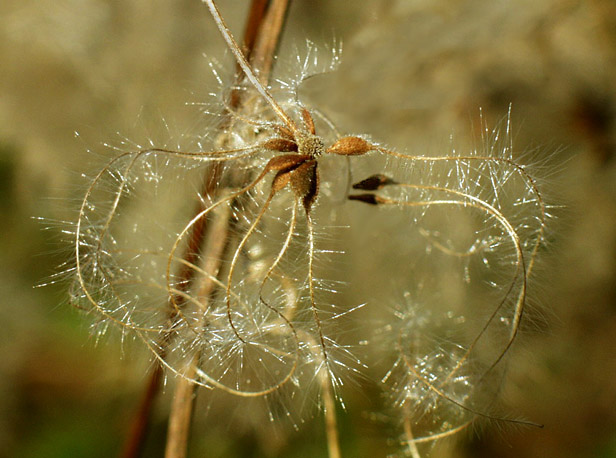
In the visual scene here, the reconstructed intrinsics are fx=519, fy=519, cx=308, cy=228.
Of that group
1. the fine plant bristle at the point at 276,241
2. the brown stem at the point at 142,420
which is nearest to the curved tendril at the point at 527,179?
Answer: the fine plant bristle at the point at 276,241

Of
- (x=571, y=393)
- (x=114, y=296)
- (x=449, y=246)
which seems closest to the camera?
(x=114, y=296)

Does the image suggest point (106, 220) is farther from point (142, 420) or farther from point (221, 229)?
point (142, 420)

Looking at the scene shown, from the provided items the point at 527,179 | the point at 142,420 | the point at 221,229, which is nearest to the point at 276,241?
the point at 221,229

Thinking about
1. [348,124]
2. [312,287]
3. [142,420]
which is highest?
[348,124]

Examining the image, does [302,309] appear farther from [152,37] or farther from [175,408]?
[152,37]

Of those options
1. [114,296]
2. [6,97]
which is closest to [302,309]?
[114,296]

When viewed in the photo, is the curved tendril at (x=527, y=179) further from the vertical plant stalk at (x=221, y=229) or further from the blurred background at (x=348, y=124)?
the blurred background at (x=348, y=124)
